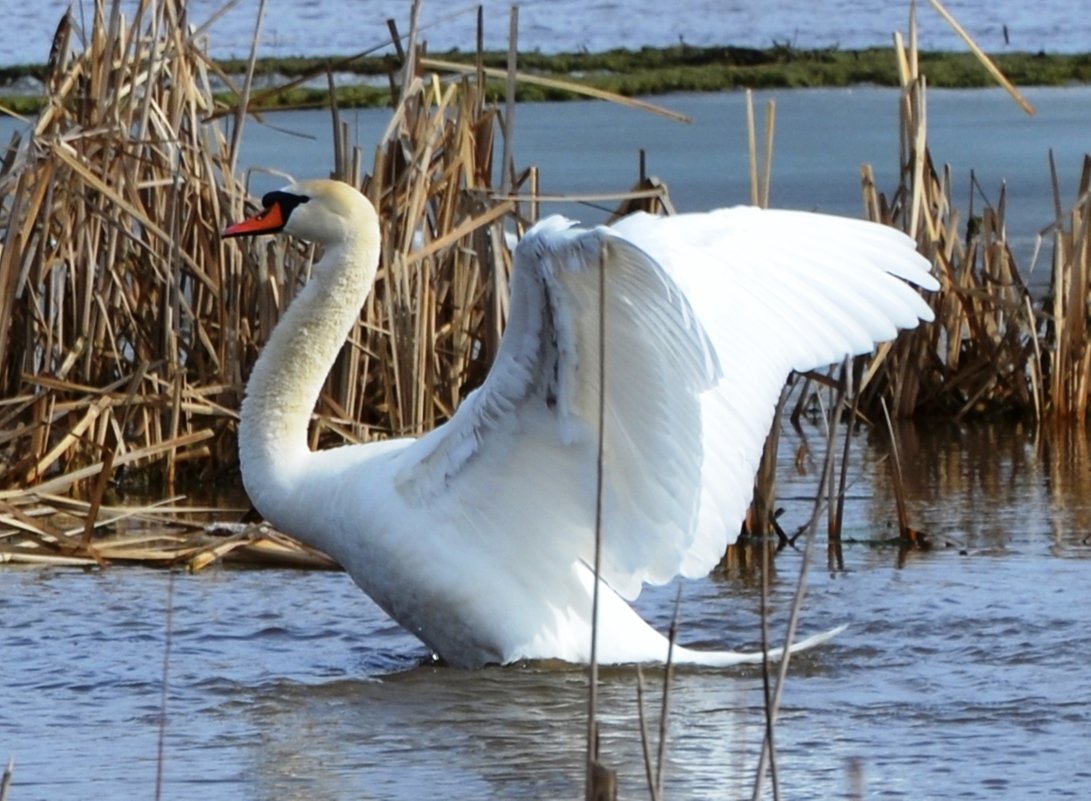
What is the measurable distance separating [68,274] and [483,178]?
1334 mm

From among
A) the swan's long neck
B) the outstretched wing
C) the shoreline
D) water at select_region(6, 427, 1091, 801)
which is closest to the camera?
water at select_region(6, 427, 1091, 801)

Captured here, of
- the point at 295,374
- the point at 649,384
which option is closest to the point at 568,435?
the point at 649,384

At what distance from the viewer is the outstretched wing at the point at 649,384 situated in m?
4.39

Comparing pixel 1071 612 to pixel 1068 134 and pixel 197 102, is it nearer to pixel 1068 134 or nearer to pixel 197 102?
pixel 197 102

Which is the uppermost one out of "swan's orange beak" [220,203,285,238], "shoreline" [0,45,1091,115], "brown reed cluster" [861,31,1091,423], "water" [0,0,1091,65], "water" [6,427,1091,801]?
"water" [0,0,1091,65]

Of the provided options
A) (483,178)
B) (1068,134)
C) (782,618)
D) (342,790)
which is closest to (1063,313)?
(483,178)

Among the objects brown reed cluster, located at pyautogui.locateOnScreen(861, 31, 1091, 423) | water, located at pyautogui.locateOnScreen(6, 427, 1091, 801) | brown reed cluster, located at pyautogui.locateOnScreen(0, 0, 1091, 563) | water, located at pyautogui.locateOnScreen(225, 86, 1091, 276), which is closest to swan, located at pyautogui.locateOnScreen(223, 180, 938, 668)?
water, located at pyautogui.locateOnScreen(6, 427, 1091, 801)

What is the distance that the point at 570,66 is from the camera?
2256 centimetres

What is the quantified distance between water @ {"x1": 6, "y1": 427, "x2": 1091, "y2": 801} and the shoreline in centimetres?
1375

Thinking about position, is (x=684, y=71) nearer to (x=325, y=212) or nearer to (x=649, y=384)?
(x=325, y=212)

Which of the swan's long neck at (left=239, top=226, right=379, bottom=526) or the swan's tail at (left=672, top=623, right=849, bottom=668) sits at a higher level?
the swan's long neck at (left=239, top=226, right=379, bottom=526)

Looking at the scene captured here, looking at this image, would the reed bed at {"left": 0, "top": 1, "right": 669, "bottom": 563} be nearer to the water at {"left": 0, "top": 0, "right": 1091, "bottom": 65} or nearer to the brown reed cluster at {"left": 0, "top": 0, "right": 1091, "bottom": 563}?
the brown reed cluster at {"left": 0, "top": 0, "right": 1091, "bottom": 563}

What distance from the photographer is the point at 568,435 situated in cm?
476

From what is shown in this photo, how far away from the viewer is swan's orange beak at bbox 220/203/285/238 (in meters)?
5.46
